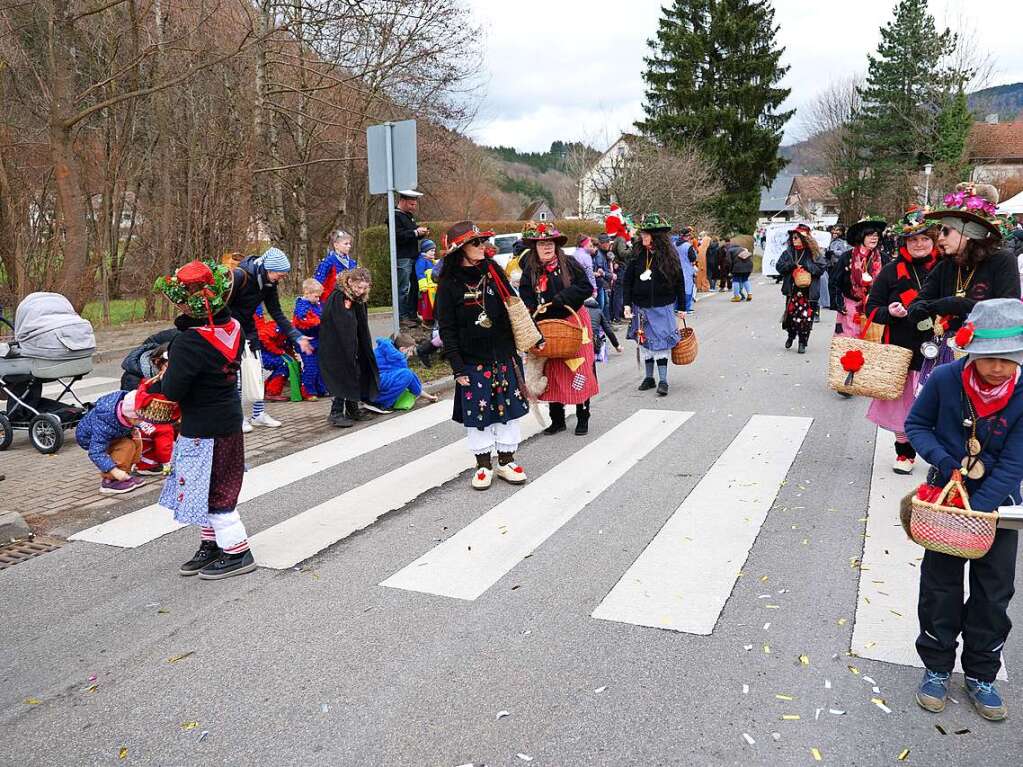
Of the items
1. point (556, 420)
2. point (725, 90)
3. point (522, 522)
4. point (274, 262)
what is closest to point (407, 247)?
point (274, 262)

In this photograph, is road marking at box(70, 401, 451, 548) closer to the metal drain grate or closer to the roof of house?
the metal drain grate

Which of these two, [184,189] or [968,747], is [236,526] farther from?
[184,189]

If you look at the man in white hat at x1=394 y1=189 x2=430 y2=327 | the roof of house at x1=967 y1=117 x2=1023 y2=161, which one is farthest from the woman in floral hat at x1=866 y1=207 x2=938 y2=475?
the roof of house at x1=967 y1=117 x2=1023 y2=161

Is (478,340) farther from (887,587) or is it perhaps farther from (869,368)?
(887,587)

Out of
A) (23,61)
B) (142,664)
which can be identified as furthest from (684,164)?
(142,664)

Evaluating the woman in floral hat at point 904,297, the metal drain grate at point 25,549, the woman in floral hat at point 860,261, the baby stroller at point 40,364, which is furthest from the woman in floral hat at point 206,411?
the woman in floral hat at point 860,261

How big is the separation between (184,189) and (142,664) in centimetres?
1540

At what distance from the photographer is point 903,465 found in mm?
6453

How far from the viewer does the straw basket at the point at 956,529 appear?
10.1ft

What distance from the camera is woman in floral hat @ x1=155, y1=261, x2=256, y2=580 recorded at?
4488 mm

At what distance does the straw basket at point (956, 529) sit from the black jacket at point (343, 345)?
649cm

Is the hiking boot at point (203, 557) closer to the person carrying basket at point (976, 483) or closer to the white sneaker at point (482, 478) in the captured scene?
the white sneaker at point (482, 478)

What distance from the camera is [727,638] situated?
A: 12.8 feet

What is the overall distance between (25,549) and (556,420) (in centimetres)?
468
